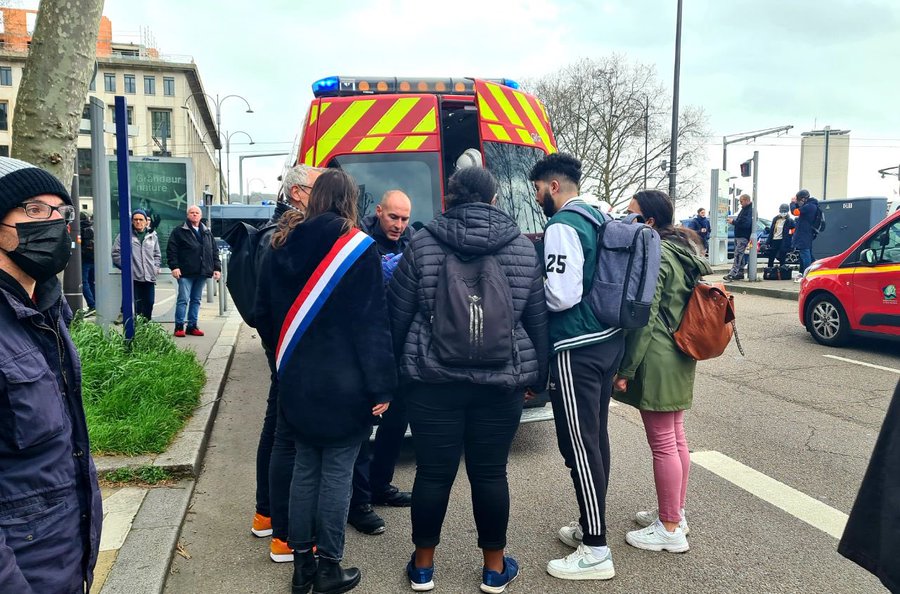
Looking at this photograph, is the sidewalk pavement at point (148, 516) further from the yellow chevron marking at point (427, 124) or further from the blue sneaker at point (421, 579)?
the yellow chevron marking at point (427, 124)

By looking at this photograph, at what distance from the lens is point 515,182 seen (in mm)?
5594

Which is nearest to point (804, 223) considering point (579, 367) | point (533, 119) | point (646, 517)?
point (533, 119)

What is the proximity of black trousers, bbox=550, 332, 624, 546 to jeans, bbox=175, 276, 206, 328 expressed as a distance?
7402 millimetres

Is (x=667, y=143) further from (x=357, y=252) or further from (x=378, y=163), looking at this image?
(x=357, y=252)

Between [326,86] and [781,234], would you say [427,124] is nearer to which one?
[326,86]

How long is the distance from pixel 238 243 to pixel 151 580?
5.30ft

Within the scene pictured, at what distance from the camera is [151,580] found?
301 centimetres

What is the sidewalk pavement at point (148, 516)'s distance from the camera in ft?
9.95

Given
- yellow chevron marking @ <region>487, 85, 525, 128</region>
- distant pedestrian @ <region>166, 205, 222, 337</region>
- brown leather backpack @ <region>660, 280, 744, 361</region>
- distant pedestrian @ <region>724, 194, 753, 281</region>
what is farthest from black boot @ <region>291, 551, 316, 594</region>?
distant pedestrian @ <region>724, 194, 753, 281</region>

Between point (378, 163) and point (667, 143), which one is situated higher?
point (667, 143)

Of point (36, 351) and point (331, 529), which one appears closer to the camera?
point (36, 351)

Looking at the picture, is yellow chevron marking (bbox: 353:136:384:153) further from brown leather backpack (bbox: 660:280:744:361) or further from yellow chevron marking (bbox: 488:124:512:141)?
brown leather backpack (bbox: 660:280:744:361)

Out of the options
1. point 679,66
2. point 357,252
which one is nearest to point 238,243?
point 357,252

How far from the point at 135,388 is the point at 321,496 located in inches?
116
